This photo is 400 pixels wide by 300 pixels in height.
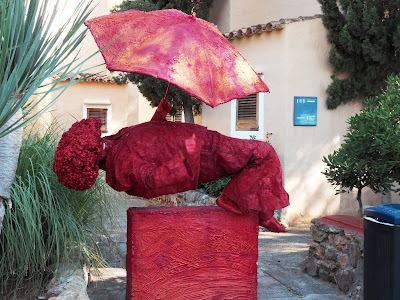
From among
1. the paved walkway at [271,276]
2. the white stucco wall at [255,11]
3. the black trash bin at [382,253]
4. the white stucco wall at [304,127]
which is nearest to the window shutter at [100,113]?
the white stucco wall at [255,11]

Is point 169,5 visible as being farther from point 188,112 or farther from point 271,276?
point 271,276

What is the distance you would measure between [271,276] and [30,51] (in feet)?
12.9

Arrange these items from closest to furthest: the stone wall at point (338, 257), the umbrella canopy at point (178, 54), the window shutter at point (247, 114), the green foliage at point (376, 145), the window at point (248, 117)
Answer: the umbrella canopy at point (178, 54) → the stone wall at point (338, 257) → the green foliage at point (376, 145) → the window at point (248, 117) → the window shutter at point (247, 114)

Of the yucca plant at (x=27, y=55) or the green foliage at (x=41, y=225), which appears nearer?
the yucca plant at (x=27, y=55)

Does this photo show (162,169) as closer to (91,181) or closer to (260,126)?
(91,181)

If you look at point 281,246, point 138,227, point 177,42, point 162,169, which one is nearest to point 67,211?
point 138,227

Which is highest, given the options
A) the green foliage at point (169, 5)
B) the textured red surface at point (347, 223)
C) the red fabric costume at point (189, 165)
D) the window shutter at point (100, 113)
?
the green foliage at point (169, 5)

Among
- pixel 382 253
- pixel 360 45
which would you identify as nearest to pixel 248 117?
pixel 360 45

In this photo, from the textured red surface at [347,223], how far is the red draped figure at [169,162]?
1641 millimetres

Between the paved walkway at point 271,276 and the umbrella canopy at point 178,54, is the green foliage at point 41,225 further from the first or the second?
the umbrella canopy at point 178,54

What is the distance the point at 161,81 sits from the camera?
973 centimetres

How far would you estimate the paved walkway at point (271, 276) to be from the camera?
4.37m

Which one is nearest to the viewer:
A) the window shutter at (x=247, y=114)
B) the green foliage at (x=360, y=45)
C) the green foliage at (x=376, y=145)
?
the green foliage at (x=376, y=145)

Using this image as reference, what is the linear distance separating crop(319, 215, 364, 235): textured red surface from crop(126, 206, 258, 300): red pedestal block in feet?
5.47
